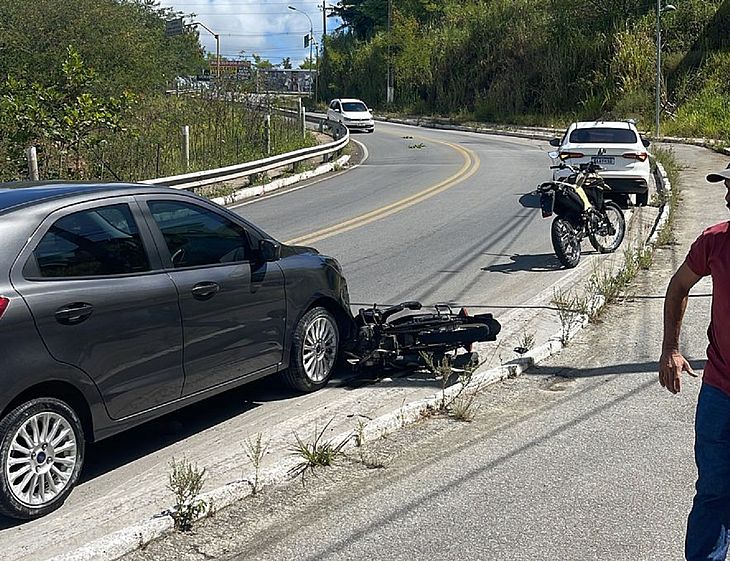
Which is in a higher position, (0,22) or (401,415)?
(0,22)

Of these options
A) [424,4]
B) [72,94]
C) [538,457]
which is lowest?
[538,457]

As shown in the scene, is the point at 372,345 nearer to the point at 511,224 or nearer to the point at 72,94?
the point at 511,224

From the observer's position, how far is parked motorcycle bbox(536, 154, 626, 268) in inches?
488

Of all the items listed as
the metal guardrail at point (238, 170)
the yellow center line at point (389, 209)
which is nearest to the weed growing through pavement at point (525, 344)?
the yellow center line at point (389, 209)

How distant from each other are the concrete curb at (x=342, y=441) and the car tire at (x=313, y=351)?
734 millimetres

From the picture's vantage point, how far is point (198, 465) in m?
5.64

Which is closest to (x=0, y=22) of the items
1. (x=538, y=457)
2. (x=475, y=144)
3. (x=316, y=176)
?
(x=316, y=176)

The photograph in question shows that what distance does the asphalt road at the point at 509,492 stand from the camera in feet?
15.0

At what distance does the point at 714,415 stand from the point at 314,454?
2509mm

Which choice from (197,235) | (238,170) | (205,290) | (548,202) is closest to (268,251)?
(197,235)

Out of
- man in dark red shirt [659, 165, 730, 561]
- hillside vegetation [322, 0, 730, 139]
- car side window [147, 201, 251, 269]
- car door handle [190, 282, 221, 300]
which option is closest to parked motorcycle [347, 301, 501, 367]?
car side window [147, 201, 251, 269]

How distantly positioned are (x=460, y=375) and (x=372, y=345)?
0.71 m

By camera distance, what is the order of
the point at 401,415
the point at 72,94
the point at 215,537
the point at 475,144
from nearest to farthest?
1. the point at 215,537
2. the point at 401,415
3. the point at 72,94
4. the point at 475,144

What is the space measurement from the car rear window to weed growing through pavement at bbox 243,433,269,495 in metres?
14.2
